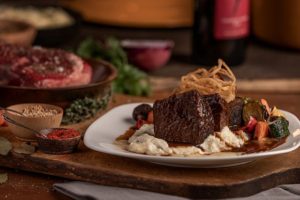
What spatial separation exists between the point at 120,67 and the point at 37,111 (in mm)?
1159

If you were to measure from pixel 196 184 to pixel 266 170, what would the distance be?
29 centimetres

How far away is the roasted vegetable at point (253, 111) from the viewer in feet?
10.5

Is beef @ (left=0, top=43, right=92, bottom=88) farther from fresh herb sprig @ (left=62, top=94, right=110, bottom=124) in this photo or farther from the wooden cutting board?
the wooden cutting board

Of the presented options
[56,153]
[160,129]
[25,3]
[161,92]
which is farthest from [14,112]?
[25,3]

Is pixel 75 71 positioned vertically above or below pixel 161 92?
above

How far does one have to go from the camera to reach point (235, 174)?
9.68ft

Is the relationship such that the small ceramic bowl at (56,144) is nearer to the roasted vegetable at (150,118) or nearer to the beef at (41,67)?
Result: the roasted vegetable at (150,118)

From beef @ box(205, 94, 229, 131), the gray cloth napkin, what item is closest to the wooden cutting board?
the gray cloth napkin

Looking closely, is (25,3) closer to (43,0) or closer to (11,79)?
(43,0)

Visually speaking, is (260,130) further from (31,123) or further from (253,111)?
(31,123)

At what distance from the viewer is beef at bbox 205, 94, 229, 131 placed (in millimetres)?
3051

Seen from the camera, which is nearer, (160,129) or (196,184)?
(196,184)

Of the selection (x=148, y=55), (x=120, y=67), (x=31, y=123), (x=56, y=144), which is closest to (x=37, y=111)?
(x=31, y=123)

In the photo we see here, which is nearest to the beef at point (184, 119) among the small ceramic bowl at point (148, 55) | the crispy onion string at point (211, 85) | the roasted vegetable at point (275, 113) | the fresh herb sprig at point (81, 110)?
the crispy onion string at point (211, 85)
